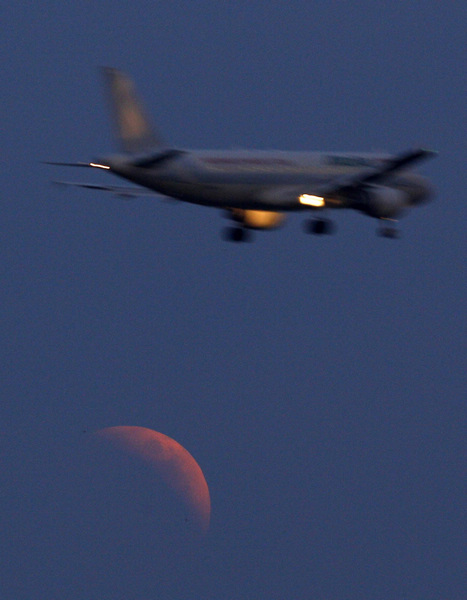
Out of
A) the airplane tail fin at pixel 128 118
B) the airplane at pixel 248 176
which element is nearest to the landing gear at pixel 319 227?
the airplane at pixel 248 176

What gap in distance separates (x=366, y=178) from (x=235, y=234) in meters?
7.23

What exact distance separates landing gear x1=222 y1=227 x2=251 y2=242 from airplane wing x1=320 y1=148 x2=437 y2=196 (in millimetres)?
4581

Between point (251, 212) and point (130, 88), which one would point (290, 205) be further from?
point (130, 88)

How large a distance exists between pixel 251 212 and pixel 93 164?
9583 millimetres

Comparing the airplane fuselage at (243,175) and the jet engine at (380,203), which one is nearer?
the airplane fuselage at (243,175)

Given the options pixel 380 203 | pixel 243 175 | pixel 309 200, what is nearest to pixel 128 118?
pixel 243 175

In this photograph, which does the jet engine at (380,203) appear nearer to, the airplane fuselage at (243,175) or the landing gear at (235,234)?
the airplane fuselage at (243,175)

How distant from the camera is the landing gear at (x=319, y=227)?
70.0 metres

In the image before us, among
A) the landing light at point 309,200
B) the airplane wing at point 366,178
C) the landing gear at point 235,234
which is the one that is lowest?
the landing gear at point 235,234

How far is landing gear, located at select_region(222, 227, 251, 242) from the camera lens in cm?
7031

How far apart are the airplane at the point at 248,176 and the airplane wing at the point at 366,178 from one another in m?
0.05

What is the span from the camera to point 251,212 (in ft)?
228

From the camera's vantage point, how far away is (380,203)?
69.0 meters

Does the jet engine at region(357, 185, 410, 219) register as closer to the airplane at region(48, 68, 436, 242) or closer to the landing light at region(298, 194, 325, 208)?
the airplane at region(48, 68, 436, 242)
